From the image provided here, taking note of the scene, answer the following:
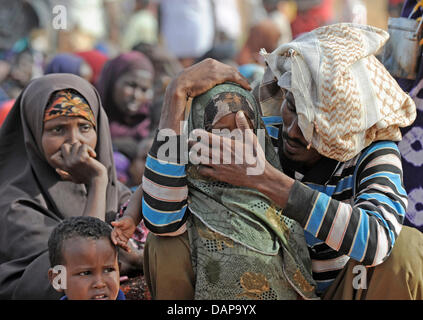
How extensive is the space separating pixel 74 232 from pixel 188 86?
827 millimetres

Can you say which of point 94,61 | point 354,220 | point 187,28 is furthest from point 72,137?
point 187,28

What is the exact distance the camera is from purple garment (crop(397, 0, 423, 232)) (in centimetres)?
358

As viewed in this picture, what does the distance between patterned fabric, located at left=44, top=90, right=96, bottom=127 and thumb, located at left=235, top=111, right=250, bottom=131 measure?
1.12 m

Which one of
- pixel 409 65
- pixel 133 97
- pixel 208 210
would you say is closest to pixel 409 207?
pixel 409 65

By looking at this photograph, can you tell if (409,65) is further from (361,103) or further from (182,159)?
(182,159)

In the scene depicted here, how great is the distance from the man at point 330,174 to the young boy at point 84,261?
0.69ft

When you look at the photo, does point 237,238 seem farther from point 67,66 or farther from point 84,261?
point 67,66

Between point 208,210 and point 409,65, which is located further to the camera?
point 409,65

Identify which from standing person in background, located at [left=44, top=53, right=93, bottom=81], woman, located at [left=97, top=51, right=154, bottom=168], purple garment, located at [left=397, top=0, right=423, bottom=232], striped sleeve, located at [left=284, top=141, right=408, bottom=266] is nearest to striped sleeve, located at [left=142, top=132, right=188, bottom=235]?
striped sleeve, located at [left=284, top=141, right=408, bottom=266]

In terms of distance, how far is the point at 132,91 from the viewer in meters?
6.70

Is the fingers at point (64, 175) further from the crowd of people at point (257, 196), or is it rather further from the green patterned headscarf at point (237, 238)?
the green patterned headscarf at point (237, 238)

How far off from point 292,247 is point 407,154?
3.27 ft

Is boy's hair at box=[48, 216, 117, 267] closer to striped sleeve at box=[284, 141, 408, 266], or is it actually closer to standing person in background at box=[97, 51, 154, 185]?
striped sleeve at box=[284, 141, 408, 266]

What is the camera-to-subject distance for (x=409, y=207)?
3602 millimetres
